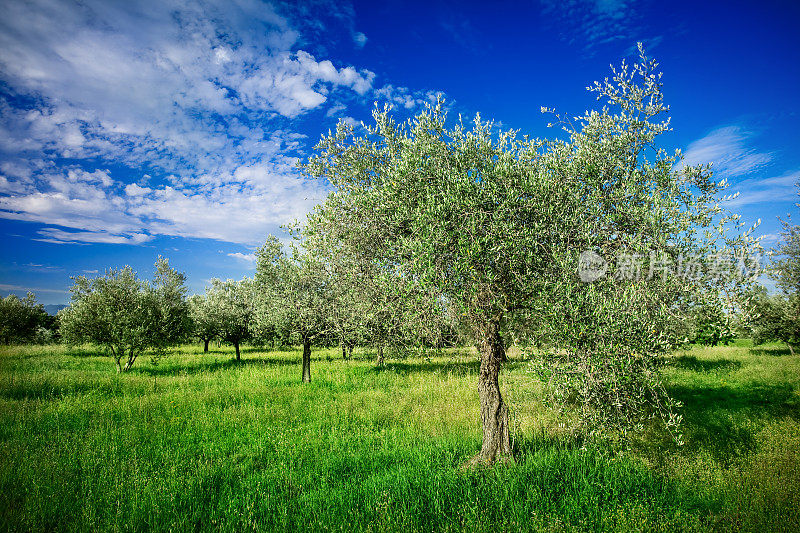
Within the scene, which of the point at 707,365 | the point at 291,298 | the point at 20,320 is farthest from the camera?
the point at 20,320

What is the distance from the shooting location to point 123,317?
26641 millimetres

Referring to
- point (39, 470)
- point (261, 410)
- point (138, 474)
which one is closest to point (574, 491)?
point (138, 474)

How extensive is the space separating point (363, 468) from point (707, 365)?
37.5 m

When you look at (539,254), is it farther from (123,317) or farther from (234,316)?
(234,316)

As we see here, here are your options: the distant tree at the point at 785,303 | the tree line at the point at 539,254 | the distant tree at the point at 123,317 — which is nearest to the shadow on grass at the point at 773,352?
the distant tree at the point at 785,303

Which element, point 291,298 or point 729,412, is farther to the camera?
point 291,298

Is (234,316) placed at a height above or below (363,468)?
above

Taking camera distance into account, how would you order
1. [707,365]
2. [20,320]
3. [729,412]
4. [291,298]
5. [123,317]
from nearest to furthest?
[729,412] < [291,298] < [123,317] < [707,365] < [20,320]

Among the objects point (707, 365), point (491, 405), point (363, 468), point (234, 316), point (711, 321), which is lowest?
point (707, 365)

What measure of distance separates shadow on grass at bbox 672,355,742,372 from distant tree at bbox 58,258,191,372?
146 ft

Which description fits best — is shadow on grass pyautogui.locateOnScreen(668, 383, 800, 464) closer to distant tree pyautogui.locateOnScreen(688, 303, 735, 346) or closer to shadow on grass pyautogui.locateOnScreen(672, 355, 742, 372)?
distant tree pyautogui.locateOnScreen(688, 303, 735, 346)

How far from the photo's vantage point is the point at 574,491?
7.99 m

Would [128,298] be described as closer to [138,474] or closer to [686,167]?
[138,474]

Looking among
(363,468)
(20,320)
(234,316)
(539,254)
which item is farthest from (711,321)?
(20,320)
